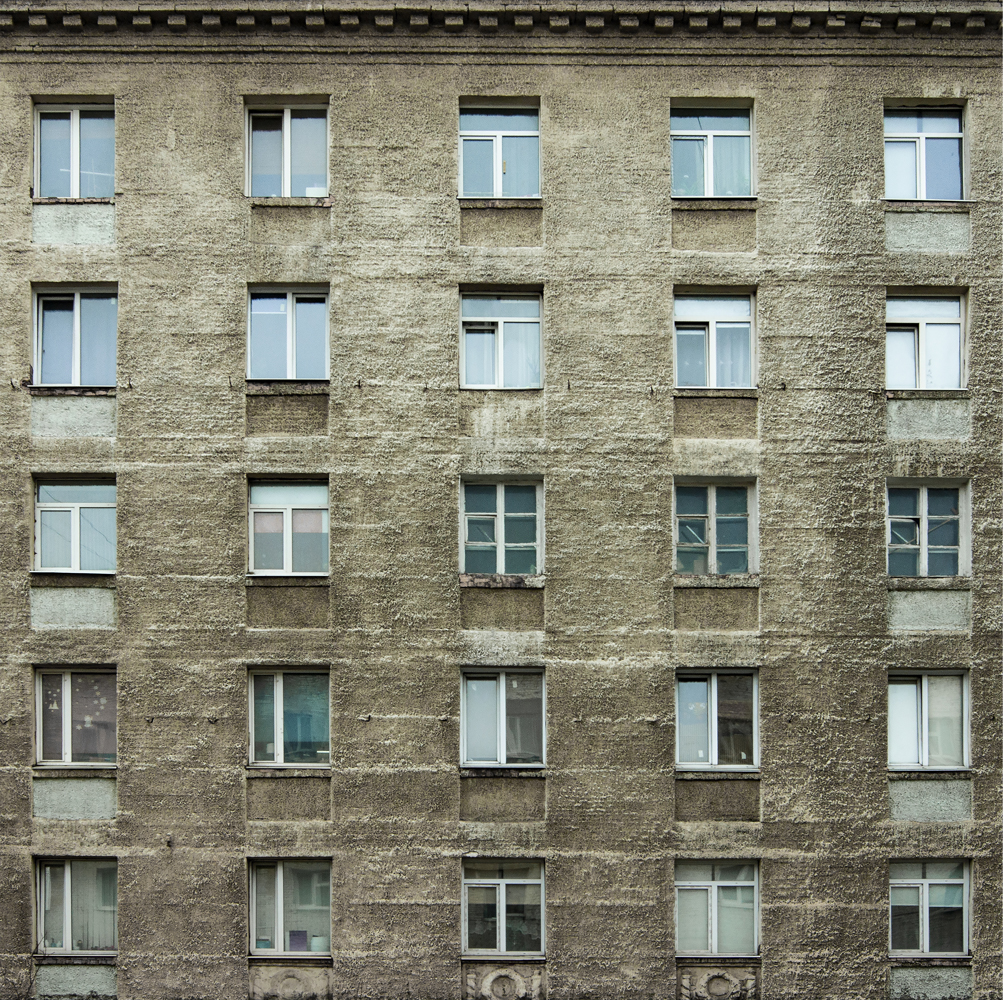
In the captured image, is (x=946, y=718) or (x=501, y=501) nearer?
(x=946, y=718)

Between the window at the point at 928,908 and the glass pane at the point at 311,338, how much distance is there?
11.9 m

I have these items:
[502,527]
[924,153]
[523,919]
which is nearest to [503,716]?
[502,527]

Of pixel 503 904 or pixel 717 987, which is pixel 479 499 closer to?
pixel 503 904

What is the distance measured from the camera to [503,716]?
548 inches

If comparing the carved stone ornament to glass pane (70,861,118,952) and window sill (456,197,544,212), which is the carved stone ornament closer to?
glass pane (70,861,118,952)

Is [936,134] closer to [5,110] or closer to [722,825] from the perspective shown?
[722,825]

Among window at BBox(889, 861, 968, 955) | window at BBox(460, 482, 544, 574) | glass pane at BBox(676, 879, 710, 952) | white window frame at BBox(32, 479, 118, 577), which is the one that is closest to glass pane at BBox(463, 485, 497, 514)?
window at BBox(460, 482, 544, 574)

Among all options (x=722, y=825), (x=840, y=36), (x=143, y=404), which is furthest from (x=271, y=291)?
(x=722, y=825)

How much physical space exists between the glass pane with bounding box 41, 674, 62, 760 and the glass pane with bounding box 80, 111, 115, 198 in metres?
7.82

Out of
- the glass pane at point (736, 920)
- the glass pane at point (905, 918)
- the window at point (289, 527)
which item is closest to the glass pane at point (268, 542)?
the window at point (289, 527)

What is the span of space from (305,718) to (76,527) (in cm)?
473

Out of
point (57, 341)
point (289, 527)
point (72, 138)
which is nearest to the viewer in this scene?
point (289, 527)

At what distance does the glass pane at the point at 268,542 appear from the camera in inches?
554

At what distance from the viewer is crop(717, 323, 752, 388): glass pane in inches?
566
